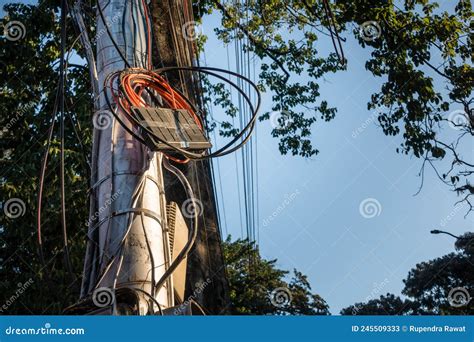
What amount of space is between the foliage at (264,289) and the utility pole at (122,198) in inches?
260

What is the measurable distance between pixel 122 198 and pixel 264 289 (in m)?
8.50

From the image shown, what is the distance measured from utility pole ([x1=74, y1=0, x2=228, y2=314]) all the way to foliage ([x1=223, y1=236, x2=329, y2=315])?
660 centimetres

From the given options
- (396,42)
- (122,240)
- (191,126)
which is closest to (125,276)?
(122,240)

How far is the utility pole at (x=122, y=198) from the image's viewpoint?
9.14 feet

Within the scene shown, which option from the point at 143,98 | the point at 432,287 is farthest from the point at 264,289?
the point at 143,98

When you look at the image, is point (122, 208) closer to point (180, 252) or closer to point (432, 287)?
point (180, 252)

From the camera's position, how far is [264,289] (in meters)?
11.2

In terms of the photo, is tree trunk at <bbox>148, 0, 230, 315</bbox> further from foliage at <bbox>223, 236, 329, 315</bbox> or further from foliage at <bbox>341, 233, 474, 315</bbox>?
foliage at <bbox>341, 233, 474, 315</bbox>

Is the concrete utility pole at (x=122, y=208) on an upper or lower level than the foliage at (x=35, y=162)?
lower

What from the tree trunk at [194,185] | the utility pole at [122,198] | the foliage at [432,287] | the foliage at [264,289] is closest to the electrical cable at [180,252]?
the utility pole at [122,198]

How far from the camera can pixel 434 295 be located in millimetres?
13133

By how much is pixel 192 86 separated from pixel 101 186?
260 cm

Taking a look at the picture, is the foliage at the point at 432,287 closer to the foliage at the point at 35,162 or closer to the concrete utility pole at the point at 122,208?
the foliage at the point at 35,162

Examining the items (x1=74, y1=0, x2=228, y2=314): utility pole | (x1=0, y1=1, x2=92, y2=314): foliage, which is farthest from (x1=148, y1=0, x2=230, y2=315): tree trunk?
(x1=0, y1=1, x2=92, y2=314): foliage
